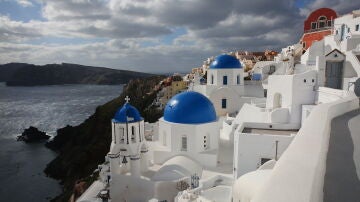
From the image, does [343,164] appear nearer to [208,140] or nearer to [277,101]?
[277,101]

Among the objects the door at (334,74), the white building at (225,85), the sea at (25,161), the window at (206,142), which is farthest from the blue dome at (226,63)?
the sea at (25,161)

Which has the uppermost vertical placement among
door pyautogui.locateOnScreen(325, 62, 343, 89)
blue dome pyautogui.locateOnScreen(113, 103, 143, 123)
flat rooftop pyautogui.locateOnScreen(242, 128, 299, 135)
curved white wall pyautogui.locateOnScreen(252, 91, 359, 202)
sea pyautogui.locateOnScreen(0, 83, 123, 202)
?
door pyautogui.locateOnScreen(325, 62, 343, 89)

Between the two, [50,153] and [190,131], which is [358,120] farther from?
[50,153]

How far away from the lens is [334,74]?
15.0 meters

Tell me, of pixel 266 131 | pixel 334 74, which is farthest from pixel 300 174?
pixel 334 74

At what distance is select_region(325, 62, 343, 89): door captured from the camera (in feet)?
48.6

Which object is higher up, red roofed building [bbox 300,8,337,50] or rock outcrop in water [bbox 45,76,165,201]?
red roofed building [bbox 300,8,337,50]

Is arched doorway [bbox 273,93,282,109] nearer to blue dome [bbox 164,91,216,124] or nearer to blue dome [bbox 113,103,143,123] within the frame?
blue dome [bbox 164,91,216,124]

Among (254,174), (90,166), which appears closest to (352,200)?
(254,174)

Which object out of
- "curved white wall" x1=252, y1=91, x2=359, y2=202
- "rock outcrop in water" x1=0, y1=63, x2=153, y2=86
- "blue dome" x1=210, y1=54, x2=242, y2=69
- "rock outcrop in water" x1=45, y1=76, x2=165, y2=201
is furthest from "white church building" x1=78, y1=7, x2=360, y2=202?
"rock outcrop in water" x1=0, y1=63, x2=153, y2=86

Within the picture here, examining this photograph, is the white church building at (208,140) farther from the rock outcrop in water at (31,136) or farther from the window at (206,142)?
the rock outcrop in water at (31,136)

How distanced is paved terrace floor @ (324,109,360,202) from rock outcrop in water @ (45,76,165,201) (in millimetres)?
23979

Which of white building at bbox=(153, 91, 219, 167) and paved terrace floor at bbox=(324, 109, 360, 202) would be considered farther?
white building at bbox=(153, 91, 219, 167)

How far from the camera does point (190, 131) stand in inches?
564
